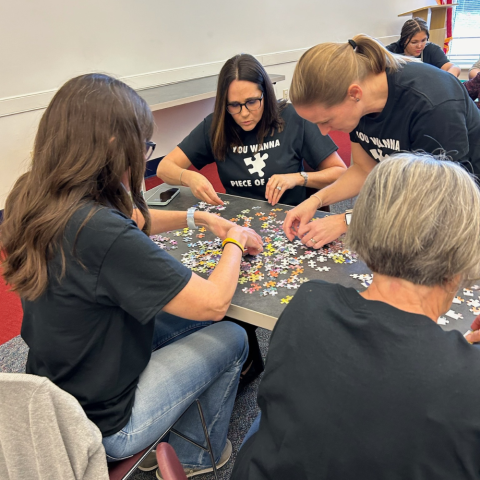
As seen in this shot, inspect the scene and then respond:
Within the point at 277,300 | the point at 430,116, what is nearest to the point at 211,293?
the point at 277,300

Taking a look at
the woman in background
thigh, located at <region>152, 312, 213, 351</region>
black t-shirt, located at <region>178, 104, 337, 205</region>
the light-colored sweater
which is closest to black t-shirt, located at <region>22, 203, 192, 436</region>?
the light-colored sweater

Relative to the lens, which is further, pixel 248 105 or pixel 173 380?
pixel 248 105

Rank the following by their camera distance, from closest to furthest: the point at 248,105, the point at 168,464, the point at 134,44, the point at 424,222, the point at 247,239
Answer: the point at 424,222, the point at 168,464, the point at 247,239, the point at 248,105, the point at 134,44

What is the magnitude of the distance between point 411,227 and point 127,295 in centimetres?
81

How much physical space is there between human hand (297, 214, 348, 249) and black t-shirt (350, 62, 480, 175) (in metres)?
0.48

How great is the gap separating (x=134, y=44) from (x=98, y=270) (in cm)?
438

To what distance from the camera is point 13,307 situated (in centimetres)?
339

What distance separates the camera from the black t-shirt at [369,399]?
814 millimetres

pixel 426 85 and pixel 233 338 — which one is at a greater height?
pixel 426 85

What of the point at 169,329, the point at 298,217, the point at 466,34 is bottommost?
the point at 169,329

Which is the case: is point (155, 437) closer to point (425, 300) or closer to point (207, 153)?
point (425, 300)

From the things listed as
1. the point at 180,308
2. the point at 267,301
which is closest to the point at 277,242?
the point at 267,301

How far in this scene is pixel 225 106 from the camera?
2.51m

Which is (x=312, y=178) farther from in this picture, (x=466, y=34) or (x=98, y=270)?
(x=466, y=34)
